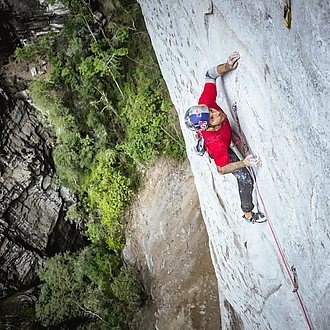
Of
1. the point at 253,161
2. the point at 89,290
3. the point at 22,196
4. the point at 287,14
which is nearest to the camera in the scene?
the point at 287,14

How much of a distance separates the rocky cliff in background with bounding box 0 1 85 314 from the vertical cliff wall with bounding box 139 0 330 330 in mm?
5461

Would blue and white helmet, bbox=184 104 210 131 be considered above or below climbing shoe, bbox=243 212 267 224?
above

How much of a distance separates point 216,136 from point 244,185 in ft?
2.86

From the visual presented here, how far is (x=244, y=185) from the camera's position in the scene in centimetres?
464

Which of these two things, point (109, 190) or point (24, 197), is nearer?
point (109, 190)

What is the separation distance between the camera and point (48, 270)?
10.1 meters

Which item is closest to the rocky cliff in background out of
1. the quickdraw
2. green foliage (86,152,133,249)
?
green foliage (86,152,133,249)

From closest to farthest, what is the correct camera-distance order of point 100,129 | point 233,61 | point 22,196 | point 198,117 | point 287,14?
point 287,14 < point 233,61 < point 198,117 < point 100,129 < point 22,196

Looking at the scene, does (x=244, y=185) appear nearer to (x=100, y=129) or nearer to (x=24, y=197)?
(x=100, y=129)

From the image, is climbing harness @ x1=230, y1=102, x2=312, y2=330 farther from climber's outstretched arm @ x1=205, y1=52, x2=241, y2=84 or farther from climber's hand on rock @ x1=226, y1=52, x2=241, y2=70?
climber's hand on rock @ x1=226, y1=52, x2=241, y2=70

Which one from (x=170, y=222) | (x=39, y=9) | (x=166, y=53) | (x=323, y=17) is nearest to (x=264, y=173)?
(x=323, y=17)

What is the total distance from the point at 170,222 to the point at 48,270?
3906mm

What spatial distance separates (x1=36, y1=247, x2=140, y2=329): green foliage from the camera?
360 inches

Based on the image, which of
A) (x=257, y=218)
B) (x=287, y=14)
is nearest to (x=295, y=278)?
(x=257, y=218)
